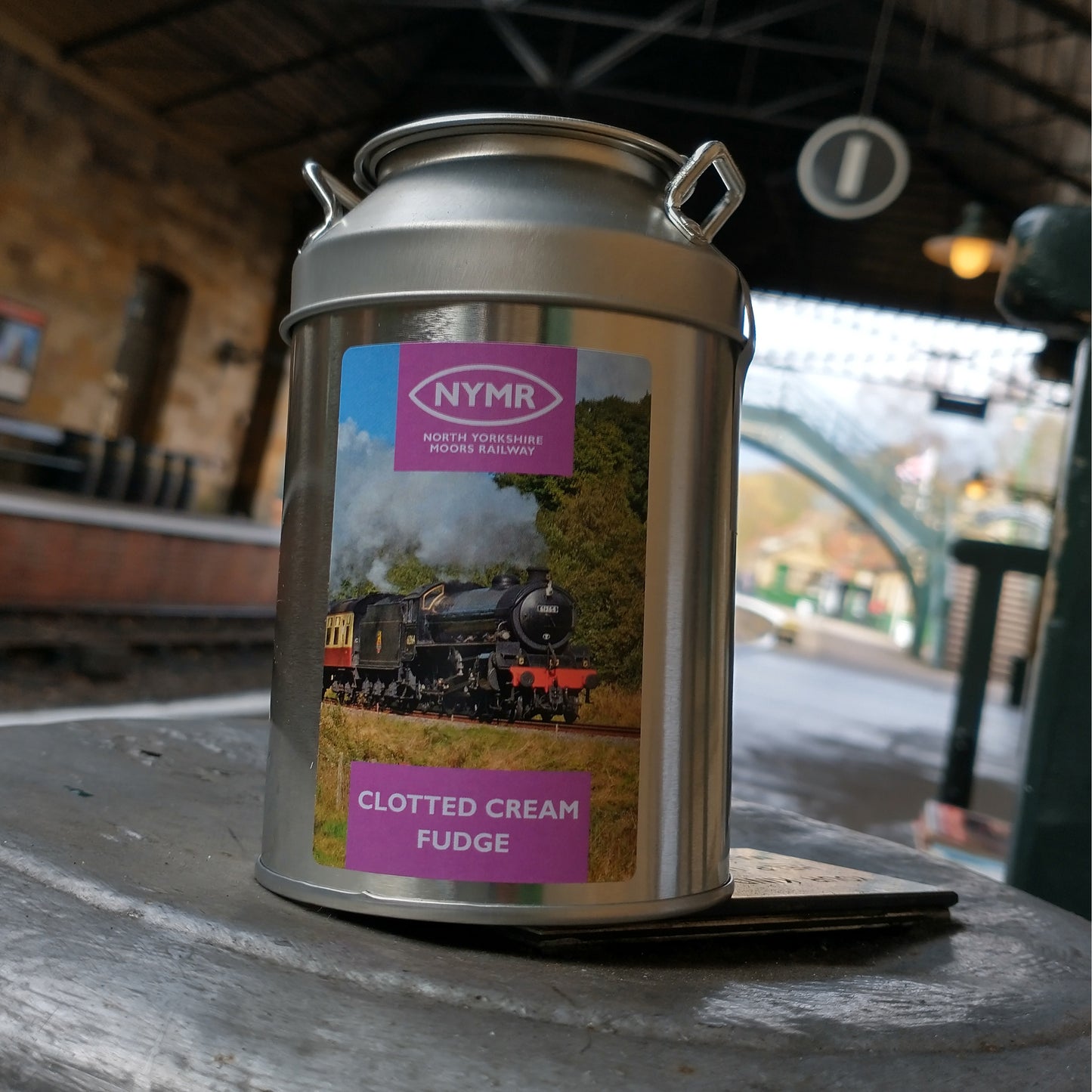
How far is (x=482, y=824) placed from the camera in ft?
2.52

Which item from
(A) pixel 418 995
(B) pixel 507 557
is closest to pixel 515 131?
(B) pixel 507 557

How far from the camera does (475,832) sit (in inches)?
30.3

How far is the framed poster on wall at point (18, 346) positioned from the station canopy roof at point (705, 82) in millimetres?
2582

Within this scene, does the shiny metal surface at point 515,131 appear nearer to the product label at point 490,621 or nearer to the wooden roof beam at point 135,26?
the product label at point 490,621

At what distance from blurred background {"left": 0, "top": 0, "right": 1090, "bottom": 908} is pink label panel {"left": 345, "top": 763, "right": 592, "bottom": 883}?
11.5 feet

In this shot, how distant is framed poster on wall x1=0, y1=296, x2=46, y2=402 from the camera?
1145 centimetres

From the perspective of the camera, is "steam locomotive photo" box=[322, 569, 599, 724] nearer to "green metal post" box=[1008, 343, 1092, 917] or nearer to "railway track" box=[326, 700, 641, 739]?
"railway track" box=[326, 700, 641, 739]

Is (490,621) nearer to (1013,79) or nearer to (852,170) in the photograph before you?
(852,170)

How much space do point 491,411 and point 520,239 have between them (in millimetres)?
123

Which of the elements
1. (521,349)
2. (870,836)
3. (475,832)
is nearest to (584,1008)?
(475,832)

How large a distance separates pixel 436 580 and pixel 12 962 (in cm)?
34

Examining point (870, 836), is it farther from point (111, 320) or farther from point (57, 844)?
point (111, 320)

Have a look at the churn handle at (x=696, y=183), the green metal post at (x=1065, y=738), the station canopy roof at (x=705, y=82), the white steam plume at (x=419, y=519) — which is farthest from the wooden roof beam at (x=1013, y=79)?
the white steam plume at (x=419, y=519)

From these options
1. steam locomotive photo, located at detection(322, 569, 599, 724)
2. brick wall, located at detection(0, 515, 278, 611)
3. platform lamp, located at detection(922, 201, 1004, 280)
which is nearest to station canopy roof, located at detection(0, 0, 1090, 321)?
platform lamp, located at detection(922, 201, 1004, 280)
